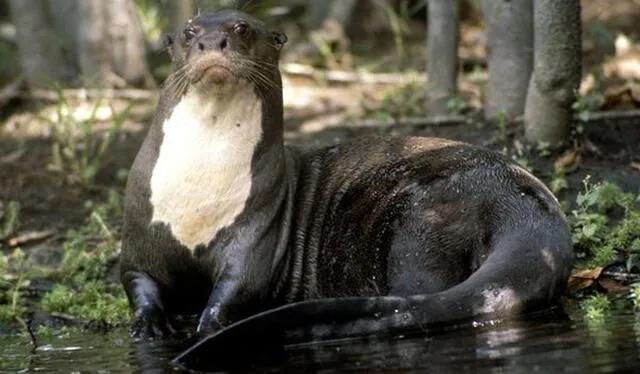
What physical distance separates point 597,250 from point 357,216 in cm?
107

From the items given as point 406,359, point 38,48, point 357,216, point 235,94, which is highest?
point 38,48

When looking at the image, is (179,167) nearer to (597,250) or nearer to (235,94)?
(235,94)

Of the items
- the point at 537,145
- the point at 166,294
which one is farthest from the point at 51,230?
the point at 537,145

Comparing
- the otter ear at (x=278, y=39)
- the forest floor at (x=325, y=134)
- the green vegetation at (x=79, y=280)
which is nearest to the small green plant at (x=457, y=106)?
the forest floor at (x=325, y=134)

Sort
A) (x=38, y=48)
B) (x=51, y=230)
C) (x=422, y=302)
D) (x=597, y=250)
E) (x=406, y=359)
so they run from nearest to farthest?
1. (x=406, y=359)
2. (x=422, y=302)
3. (x=597, y=250)
4. (x=51, y=230)
5. (x=38, y=48)

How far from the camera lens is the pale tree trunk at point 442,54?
843 cm

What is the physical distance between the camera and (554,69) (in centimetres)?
700

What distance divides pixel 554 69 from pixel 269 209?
1.95 meters

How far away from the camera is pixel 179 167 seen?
5684 mm

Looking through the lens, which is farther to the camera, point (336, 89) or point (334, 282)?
point (336, 89)

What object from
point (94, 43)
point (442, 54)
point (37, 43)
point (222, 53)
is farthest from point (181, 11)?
point (222, 53)

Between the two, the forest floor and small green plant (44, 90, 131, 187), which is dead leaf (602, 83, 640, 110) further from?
small green plant (44, 90, 131, 187)

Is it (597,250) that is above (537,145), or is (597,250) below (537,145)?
below

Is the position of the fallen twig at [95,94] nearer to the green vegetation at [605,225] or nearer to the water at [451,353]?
the green vegetation at [605,225]
